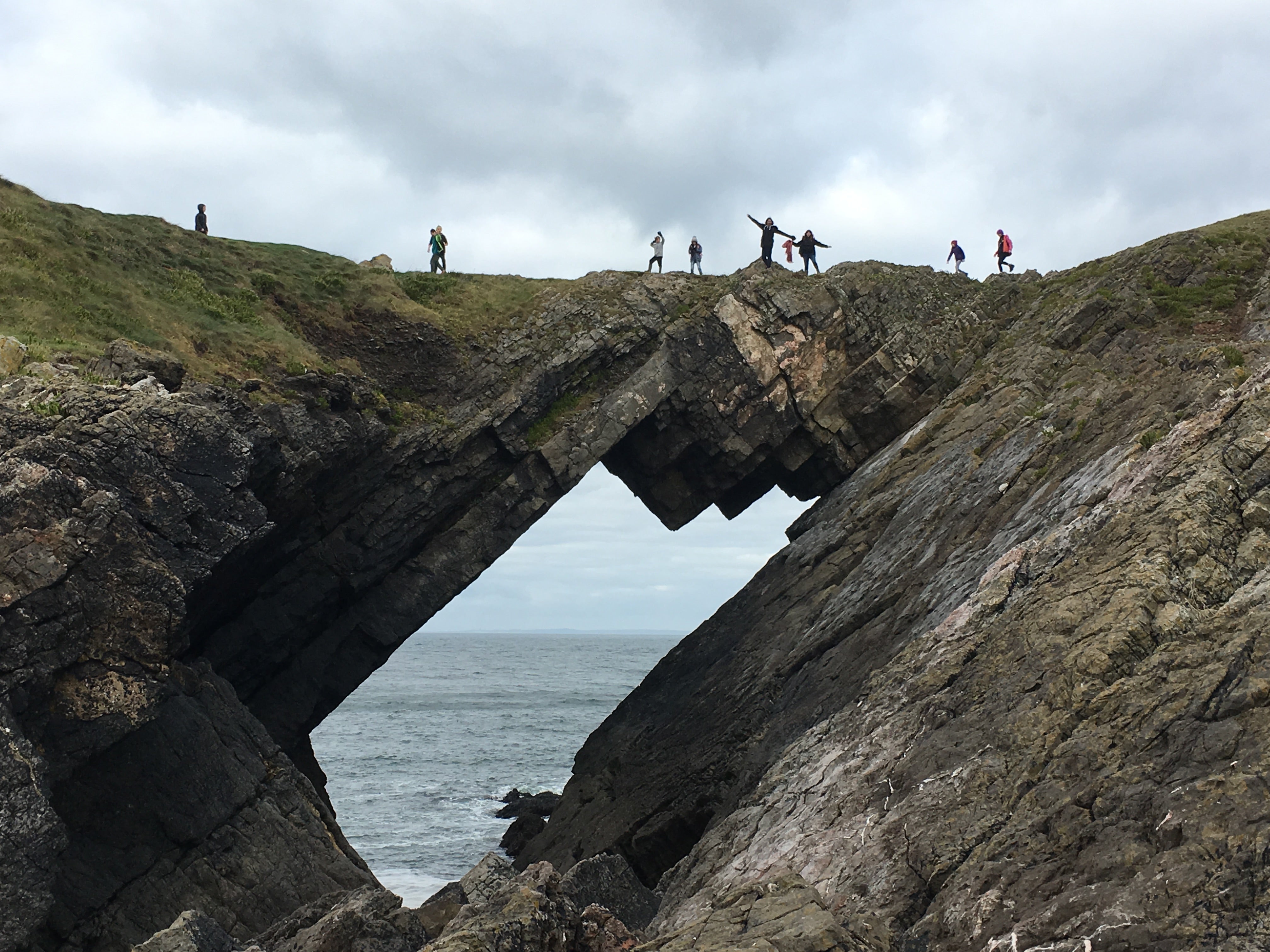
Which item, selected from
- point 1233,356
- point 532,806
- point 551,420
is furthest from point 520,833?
point 1233,356

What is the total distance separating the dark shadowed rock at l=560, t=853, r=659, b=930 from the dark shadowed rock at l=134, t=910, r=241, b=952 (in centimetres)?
618

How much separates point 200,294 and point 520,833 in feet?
79.5

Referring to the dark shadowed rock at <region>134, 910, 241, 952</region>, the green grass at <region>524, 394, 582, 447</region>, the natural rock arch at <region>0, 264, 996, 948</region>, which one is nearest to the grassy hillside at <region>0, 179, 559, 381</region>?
the natural rock arch at <region>0, 264, 996, 948</region>

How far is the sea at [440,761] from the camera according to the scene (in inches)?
1619

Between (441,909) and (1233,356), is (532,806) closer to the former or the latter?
(441,909)

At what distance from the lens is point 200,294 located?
33.9m

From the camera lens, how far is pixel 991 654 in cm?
1616

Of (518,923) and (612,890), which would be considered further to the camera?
(612,890)

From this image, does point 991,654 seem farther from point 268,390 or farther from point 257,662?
point 257,662

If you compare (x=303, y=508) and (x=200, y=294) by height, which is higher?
(x=200, y=294)

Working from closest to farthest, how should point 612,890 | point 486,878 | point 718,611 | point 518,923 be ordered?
point 518,923 < point 486,878 < point 612,890 < point 718,611

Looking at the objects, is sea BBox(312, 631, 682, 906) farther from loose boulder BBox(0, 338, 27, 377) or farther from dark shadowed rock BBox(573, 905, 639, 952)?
loose boulder BBox(0, 338, 27, 377)

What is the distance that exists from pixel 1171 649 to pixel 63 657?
19253mm

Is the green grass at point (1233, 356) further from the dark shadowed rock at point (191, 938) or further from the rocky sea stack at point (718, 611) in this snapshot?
the dark shadowed rock at point (191, 938)
